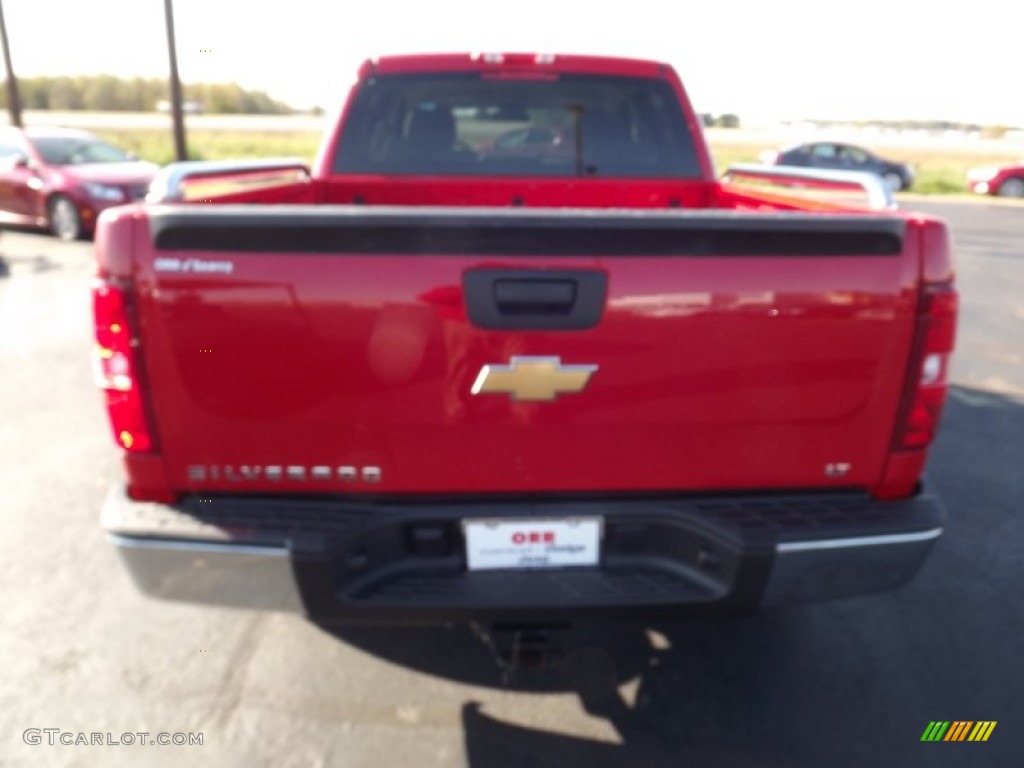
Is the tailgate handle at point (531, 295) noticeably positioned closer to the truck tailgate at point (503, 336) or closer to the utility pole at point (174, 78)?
the truck tailgate at point (503, 336)

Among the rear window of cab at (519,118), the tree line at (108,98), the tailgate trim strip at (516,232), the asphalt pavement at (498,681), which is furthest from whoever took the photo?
the tree line at (108,98)

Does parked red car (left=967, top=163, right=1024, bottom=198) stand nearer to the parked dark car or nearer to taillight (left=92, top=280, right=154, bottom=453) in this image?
the parked dark car

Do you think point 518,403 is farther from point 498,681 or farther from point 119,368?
point 498,681

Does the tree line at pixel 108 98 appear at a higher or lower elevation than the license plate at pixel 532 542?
lower

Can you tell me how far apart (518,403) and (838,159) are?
25.1m

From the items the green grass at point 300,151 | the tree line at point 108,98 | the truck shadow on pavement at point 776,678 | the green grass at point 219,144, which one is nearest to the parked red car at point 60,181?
the truck shadow on pavement at point 776,678

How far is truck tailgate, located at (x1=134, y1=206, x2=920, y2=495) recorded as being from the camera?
1.98 m

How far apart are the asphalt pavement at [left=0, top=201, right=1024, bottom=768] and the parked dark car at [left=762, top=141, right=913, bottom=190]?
72.1 feet

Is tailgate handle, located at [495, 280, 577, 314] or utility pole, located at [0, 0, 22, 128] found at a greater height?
tailgate handle, located at [495, 280, 577, 314]

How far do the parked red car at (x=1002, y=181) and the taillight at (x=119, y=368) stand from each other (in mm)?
25814

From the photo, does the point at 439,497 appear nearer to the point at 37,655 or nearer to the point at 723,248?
the point at 723,248

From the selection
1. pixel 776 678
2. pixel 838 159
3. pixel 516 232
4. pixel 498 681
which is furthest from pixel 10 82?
pixel 776 678

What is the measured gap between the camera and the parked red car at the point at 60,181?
1158 cm

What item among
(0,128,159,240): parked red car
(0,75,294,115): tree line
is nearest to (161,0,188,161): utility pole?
(0,128,159,240): parked red car
